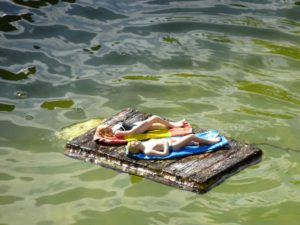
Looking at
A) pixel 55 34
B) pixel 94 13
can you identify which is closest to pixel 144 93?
pixel 55 34

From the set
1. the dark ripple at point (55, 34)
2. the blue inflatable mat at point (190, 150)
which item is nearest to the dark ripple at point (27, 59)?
the dark ripple at point (55, 34)

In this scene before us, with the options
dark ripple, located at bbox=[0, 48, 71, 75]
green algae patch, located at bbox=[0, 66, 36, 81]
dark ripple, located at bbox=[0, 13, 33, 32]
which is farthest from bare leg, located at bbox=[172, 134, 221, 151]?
dark ripple, located at bbox=[0, 13, 33, 32]

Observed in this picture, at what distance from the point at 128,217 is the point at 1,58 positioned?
15.6 feet

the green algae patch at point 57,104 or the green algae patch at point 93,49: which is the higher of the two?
the green algae patch at point 93,49

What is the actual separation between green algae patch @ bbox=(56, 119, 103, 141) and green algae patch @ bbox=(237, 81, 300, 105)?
7.74 feet

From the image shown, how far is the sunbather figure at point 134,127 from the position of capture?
685cm

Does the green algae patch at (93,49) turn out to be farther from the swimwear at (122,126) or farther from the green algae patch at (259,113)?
the green algae patch at (259,113)

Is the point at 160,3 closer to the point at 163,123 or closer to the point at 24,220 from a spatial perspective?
the point at 163,123

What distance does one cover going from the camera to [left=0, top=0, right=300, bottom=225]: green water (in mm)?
6055

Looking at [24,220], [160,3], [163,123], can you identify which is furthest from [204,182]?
[160,3]

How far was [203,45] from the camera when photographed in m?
10.0

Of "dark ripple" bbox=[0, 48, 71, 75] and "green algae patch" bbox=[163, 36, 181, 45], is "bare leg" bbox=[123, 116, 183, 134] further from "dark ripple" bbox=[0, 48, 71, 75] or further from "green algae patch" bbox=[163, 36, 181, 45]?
"green algae patch" bbox=[163, 36, 181, 45]

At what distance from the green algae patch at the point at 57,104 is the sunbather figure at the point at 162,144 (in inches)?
78.7

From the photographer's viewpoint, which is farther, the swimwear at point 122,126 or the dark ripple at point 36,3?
the dark ripple at point 36,3
